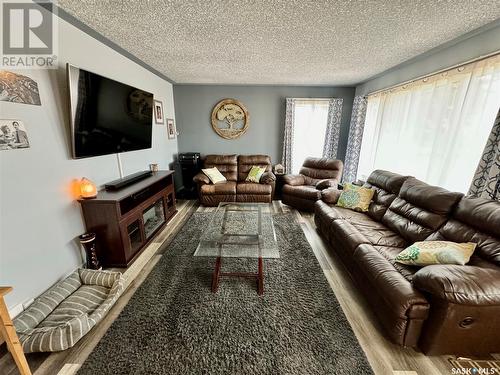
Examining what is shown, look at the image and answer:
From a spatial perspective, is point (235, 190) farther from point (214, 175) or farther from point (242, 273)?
point (242, 273)

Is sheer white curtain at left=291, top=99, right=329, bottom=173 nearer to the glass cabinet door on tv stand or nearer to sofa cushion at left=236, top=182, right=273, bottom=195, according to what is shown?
sofa cushion at left=236, top=182, right=273, bottom=195

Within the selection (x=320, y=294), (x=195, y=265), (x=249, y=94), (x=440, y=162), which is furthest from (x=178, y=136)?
(x=440, y=162)

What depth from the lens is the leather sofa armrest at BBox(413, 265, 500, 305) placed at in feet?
3.79

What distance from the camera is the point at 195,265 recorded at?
7.44 ft

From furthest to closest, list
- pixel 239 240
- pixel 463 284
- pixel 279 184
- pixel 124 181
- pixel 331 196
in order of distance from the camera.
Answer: pixel 279 184 → pixel 331 196 → pixel 124 181 → pixel 239 240 → pixel 463 284

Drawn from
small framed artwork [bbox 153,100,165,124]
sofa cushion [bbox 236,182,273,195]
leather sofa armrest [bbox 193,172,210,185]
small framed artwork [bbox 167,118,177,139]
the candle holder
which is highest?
small framed artwork [bbox 153,100,165,124]

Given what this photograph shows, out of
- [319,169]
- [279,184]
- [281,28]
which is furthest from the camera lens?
[279,184]

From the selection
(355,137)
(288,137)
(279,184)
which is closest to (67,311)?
(279,184)

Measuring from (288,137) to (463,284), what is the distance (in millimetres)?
3748

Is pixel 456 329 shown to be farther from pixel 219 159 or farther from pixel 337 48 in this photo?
pixel 219 159

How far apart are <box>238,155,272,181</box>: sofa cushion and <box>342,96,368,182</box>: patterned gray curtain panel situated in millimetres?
1710

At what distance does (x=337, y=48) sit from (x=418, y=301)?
260cm

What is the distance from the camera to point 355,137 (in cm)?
412

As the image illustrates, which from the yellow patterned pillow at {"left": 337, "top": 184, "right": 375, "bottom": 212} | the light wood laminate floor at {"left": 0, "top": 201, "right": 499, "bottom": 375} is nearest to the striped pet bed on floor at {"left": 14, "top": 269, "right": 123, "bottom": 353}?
the light wood laminate floor at {"left": 0, "top": 201, "right": 499, "bottom": 375}
